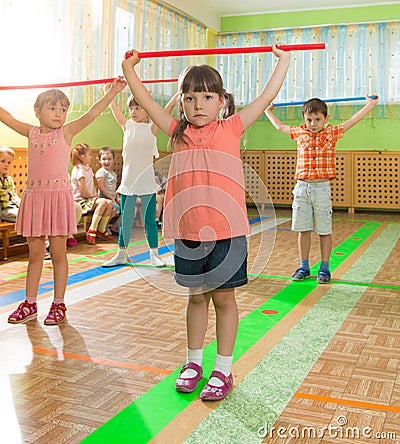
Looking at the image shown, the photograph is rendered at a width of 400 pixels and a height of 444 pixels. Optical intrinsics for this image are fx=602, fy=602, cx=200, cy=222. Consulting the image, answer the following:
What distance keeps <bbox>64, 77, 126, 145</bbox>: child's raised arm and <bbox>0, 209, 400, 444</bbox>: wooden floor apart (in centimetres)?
87

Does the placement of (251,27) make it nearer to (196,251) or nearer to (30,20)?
(30,20)

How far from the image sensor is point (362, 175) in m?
7.93

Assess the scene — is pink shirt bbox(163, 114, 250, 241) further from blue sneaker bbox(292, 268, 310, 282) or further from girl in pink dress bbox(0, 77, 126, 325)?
blue sneaker bbox(292, 268, 310, 282)

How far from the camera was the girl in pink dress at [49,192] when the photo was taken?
2697 mm

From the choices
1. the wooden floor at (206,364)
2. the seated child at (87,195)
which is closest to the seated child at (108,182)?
the seated child at (87,195)

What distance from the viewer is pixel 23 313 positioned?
9.03 feet

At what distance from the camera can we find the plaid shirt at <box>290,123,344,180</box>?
11.7ft

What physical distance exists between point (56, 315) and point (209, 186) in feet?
4.03

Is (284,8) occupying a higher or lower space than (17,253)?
higher

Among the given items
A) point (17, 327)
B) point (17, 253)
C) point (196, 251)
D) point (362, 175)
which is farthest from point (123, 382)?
point (362, 175)

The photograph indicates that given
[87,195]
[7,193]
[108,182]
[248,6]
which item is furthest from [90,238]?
[248,6]

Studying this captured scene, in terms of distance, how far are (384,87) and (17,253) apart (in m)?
5.39

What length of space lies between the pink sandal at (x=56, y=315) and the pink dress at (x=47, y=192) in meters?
0.34

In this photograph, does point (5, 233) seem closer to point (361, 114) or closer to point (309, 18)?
point (361, 114)
